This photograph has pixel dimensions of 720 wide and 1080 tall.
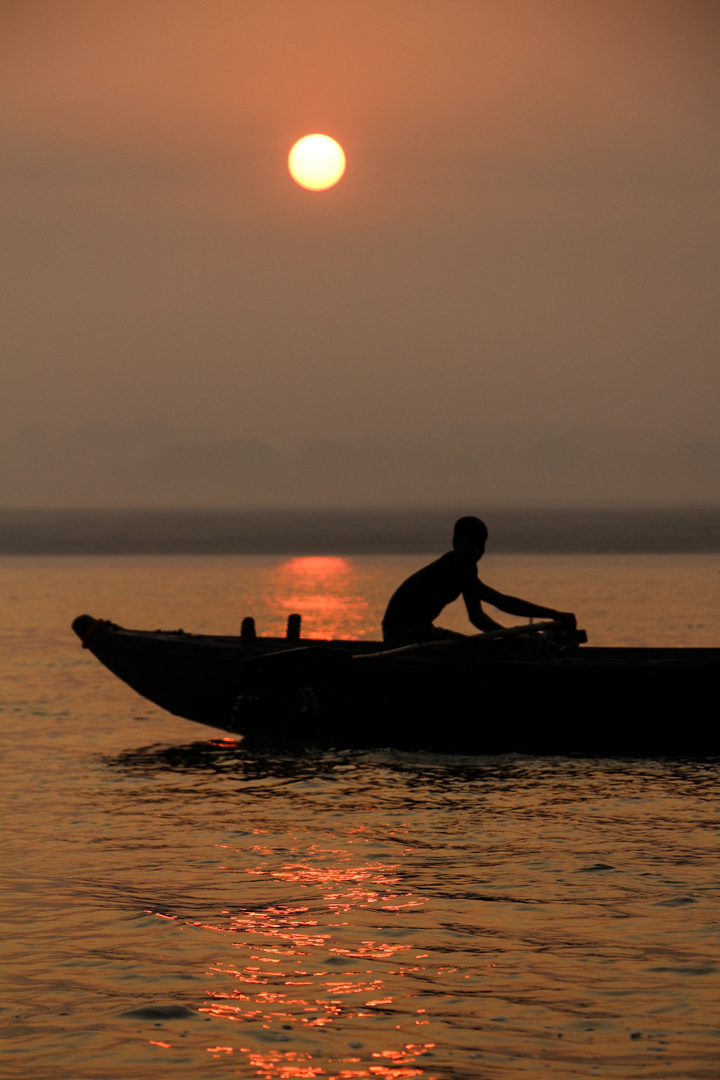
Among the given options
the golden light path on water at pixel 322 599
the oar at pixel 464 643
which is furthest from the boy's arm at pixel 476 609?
the golden light path on water at pixel 322 599

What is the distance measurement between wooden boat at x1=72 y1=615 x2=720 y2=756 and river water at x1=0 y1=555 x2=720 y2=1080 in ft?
1.03

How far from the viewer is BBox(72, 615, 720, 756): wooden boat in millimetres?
13672

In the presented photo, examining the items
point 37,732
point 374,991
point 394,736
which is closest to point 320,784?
point 394,736

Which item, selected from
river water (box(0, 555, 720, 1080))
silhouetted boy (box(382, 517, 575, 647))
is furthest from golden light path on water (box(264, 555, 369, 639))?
river water (box(0, 555, 720, 1080))

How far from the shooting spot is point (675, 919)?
7.93m

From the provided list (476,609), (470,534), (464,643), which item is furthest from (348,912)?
(470,534)

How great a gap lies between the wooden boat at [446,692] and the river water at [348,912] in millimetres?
315

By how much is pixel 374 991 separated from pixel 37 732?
33.9ft

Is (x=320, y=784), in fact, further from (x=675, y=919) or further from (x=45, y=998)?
(x=45, y=998)

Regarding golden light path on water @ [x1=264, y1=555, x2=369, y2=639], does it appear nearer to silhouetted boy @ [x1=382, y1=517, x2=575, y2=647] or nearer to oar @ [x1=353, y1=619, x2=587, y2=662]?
silhouetted boy @ [x1=382, y1=517, x2=575, y2=647]

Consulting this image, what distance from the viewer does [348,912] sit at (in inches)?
323

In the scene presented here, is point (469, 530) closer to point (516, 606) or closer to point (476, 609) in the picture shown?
point (476, 609)

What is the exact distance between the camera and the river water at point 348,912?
6055mm

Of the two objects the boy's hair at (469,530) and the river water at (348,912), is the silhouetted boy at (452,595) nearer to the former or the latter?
the boy's hair at (469,530)
